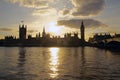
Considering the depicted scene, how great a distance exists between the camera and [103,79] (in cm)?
4750

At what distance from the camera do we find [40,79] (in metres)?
47.0

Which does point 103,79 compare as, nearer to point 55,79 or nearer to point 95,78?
point 95,78

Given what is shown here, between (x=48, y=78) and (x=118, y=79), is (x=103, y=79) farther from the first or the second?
(x=48, y=78)

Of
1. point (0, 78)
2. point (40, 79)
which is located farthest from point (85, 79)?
point (0, 78)

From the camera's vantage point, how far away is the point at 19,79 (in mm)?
46312

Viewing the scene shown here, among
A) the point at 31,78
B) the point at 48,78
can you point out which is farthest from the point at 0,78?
the point at 48,78

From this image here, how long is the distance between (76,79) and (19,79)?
9.99 meters

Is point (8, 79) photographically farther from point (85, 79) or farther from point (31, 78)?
point (85, 79)

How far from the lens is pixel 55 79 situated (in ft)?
155

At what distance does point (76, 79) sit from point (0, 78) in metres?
13.4

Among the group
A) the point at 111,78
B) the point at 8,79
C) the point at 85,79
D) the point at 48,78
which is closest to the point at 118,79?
the point at 111,78

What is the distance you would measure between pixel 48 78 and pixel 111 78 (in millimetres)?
11459

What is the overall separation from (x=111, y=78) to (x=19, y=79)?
16.6 metres

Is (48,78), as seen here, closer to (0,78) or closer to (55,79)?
(55,79)
